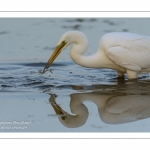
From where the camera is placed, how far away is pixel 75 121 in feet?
27.5

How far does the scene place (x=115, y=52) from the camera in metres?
10.5

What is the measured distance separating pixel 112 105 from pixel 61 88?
137 centimetres

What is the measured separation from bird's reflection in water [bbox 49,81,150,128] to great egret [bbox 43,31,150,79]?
471 millimetres

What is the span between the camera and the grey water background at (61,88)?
8320 millimetres

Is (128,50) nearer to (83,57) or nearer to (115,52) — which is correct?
(115,52)

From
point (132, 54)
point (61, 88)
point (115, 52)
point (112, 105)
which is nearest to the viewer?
point (112, 105)

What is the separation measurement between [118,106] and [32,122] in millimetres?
1480

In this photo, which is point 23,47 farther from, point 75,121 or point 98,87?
point 75,121

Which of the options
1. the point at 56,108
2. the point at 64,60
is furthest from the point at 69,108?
the point at 64,60

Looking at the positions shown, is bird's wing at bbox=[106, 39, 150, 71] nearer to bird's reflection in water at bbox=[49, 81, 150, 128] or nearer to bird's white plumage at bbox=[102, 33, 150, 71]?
bird's white plumage at bbox=[102, 33, 150, 71]

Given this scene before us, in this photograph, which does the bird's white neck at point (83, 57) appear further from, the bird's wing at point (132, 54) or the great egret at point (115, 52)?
the bird's wing at point (132, 54)

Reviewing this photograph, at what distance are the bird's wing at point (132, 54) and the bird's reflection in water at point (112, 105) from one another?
1.47 feet

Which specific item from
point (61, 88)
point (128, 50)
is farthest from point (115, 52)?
point (61, 88)

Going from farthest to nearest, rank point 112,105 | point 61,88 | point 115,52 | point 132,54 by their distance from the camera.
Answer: point 132,54 → point 115,52 → point 61,88 → point 112,105
